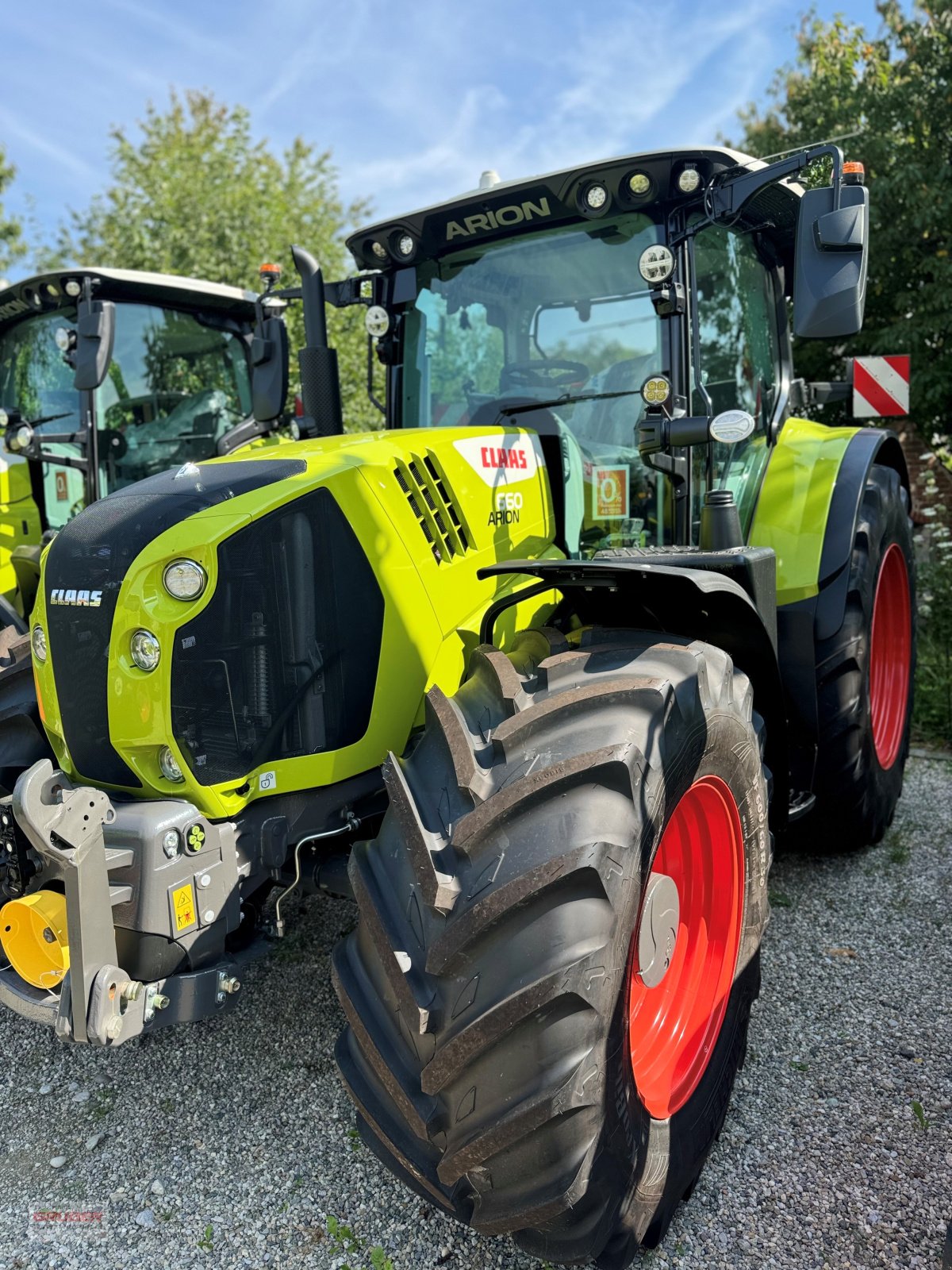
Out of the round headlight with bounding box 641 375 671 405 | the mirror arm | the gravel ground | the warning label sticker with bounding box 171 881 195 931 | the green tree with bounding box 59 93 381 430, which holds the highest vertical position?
the green tree with bounding box 59 93 381 430

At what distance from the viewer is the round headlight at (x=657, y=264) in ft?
9.00

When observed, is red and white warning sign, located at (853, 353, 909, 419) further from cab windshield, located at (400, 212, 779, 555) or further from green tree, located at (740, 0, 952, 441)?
green tree, located at (740, 0, 952, 441)

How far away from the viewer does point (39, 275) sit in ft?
18.1

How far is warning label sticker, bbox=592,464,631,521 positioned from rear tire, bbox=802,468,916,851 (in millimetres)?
854

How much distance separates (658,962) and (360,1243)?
2.84 ft

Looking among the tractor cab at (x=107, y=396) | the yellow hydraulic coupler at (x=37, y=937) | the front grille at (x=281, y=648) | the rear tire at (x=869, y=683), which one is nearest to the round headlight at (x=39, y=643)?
the front grille at (x=281, y=648)

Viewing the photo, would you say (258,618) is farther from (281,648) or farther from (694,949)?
(694,949)

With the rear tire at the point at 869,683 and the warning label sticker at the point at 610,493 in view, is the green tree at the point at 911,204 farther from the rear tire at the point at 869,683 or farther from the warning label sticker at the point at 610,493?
the warning label sticker at the point at 610,493

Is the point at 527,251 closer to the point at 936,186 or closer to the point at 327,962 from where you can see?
the point at 327,962

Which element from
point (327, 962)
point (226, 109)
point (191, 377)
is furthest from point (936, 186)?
point (226, 109)

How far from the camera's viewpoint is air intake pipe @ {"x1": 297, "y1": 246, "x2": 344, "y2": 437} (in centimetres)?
324

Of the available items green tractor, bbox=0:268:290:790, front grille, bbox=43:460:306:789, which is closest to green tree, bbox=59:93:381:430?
green tractor, bbox=0:268:290:790

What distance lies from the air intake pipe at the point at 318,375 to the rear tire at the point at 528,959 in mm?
1748

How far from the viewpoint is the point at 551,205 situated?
113 inches
